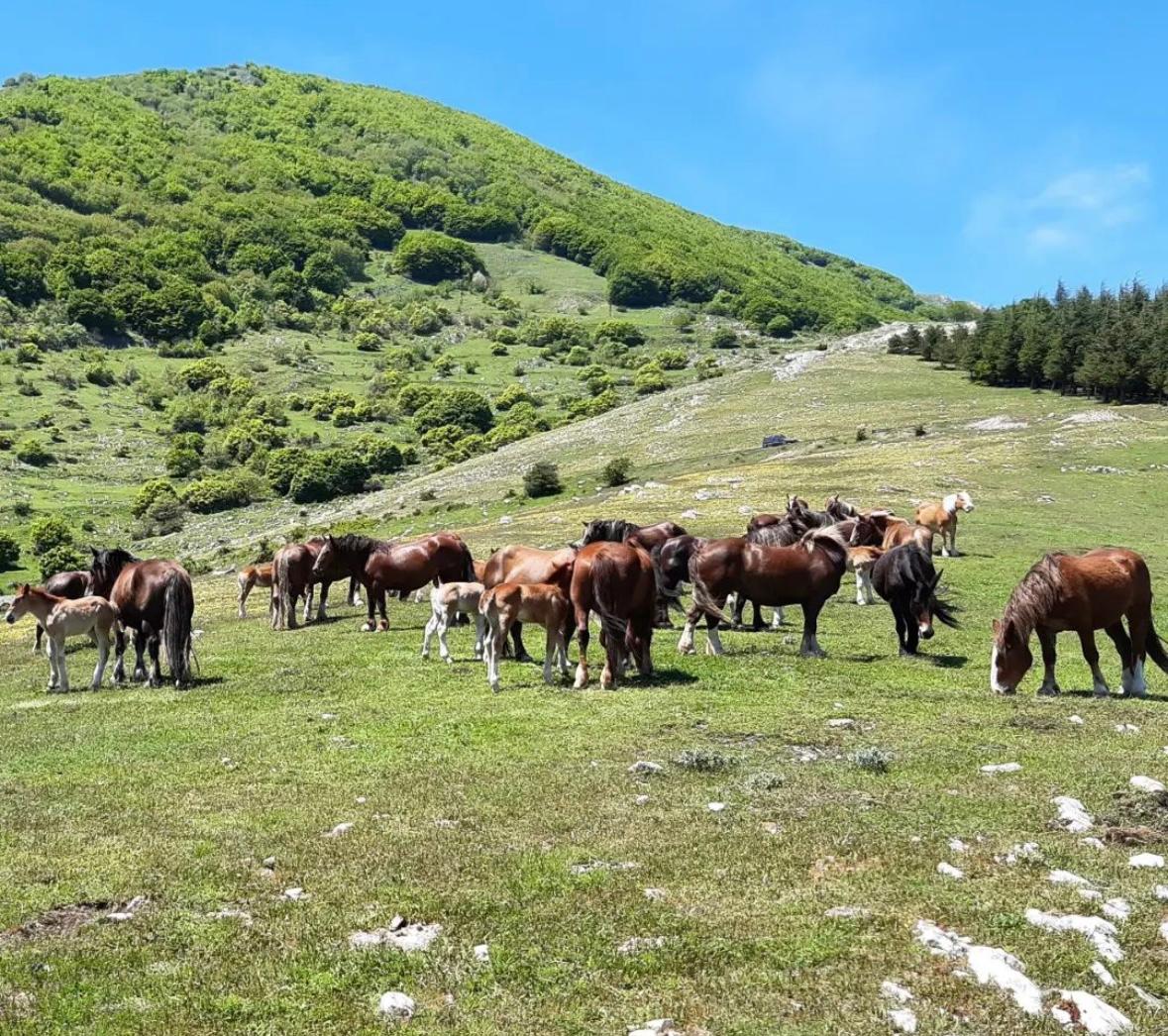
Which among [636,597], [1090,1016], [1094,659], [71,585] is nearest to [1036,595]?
[1094,659]

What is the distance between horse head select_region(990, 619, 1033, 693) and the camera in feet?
50.1

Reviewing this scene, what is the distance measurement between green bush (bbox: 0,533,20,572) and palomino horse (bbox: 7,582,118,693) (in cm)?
5891

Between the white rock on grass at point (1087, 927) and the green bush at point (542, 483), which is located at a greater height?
the green bush at point (542, 483)

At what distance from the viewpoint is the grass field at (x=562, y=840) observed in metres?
6.27

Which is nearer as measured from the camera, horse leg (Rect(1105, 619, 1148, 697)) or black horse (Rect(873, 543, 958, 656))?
horse leg (Rect(1105, 619, 1148, 697))

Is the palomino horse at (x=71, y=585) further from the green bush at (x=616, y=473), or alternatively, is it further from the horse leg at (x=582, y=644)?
the green bush at (x=616, y=473)

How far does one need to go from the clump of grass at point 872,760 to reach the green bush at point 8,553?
72.8 meters

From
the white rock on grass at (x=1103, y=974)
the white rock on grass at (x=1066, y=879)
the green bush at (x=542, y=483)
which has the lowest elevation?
the white rock on grass at (x=1103, y=974)

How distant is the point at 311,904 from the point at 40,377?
141291mm

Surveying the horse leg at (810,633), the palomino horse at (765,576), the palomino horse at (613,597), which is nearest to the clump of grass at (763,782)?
the palomino horse at (613,597)

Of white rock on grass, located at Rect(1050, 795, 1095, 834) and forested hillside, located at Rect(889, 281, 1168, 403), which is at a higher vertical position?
forested hillside, located at Rect(889, 281, 1168, 403)

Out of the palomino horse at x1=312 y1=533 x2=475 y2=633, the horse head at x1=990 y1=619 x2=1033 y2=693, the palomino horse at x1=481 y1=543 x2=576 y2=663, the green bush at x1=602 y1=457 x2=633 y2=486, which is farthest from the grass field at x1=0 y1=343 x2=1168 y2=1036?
the green bush at x1=602 y1=457 x2=633 y2=486

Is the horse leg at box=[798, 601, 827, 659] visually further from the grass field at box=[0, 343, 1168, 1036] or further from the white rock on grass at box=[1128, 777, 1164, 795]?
the white rock on grass at box=[1128, 777, 1164, 795]

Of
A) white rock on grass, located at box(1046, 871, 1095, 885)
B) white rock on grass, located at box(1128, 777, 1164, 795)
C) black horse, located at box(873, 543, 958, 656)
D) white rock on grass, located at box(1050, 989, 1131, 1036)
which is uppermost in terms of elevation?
black horse, located at box(873, 543, 958, 656)
